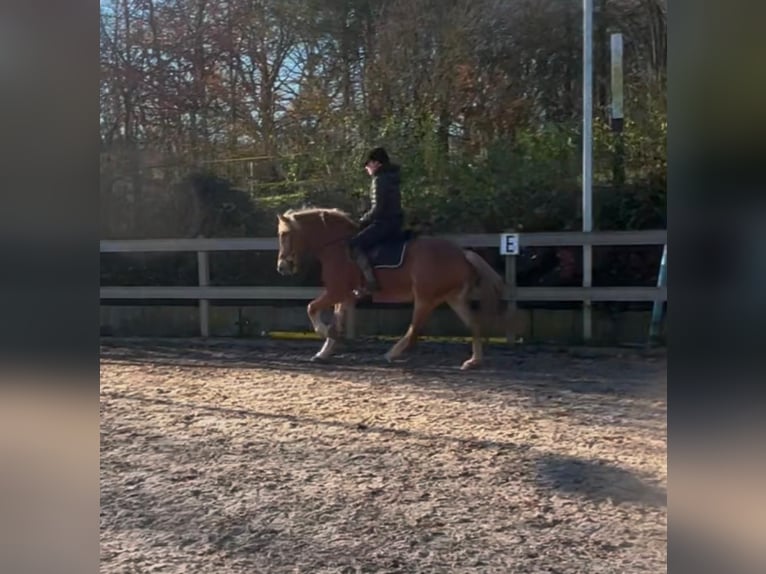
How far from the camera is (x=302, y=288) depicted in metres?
4.12

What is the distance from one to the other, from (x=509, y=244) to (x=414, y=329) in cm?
62

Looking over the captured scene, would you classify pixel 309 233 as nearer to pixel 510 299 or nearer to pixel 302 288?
pixel 302 288

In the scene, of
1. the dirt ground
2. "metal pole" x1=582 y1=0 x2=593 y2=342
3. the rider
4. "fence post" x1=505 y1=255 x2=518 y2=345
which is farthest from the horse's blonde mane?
"metal pole" x1=582 y1=0 x2=593 y2=342

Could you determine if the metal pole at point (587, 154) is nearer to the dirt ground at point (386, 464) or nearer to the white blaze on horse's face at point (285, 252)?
the dirt ground at point (386, 464)

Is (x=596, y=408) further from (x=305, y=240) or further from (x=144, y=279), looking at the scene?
(x=144, y=279)

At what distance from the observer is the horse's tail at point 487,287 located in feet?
12.3

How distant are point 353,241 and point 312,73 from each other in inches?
30.0

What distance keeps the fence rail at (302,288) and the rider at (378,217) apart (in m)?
0.40

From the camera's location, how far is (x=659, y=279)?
3.59m

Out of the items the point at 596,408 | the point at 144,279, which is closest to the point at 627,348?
the point at 596,408

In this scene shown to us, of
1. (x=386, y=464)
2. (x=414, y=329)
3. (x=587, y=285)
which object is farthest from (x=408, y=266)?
(x=386, y=464)

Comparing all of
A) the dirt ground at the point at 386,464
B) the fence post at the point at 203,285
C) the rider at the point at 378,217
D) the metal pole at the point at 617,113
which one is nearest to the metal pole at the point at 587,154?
the metal pole at the point at 617,113

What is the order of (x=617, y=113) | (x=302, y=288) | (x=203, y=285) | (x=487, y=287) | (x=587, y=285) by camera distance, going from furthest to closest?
(x=203, y=285)
(x=302, y=288)
(x=587, y=285)
(x=487, y=287)
(x=617, y=113)
